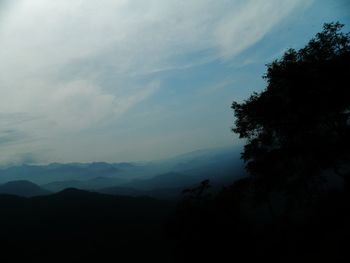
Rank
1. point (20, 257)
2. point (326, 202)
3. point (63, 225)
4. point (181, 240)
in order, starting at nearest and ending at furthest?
1. point (181, 240)
2. point (326, 202)
3. point (20, 257)
4. point (63, 225)

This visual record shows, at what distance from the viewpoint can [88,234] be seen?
155m

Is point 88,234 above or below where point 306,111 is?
below

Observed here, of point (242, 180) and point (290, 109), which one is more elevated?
point (290, 109)

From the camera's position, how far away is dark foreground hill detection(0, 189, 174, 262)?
124 metres

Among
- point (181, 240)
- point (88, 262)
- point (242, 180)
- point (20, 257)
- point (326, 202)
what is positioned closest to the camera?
point (181, 240)

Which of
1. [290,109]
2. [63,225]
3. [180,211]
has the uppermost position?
[290,109]

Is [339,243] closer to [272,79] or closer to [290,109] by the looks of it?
[290,109]

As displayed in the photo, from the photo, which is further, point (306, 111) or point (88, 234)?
point (88, 234)

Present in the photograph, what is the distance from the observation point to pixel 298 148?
2838cm

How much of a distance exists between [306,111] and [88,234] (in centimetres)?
14980

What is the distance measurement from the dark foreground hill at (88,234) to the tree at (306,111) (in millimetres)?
81492

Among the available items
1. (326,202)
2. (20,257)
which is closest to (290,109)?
(326,202)

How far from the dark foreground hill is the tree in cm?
8149

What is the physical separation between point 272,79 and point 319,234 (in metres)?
15.3
